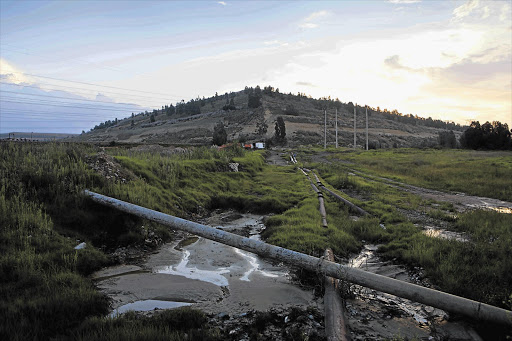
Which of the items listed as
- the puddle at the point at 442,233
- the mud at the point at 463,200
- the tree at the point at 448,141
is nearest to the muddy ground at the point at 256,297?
the puddle at the point at 442,233

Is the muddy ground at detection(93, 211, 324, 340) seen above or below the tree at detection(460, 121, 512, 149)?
below

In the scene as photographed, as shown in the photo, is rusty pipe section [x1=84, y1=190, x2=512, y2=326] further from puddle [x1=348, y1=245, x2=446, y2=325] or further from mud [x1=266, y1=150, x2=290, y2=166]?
mud [x1=266, y1=150, x2=290, y2=166]

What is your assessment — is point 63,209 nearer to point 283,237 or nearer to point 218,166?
point 283,237

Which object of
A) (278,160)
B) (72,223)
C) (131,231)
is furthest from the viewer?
(278,160)

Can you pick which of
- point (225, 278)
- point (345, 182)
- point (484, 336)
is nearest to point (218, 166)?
point (345, 182)

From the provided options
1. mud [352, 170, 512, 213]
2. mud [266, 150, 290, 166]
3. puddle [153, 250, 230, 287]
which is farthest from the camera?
mud [266, 150, 290, 166]

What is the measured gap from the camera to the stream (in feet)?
15.5

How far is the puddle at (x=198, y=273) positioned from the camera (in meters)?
5.82

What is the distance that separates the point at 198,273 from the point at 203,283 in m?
0.55

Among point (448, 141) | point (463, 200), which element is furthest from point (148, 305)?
point (448, 141)

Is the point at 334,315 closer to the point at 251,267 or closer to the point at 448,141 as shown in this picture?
the point at 251,267

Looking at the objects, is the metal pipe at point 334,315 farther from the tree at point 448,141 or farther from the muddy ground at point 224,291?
the tree at point 448,141

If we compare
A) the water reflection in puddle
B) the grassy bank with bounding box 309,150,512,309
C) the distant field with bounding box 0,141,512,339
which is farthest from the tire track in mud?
the water reflection in puddle

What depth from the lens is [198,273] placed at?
6.18 metres
